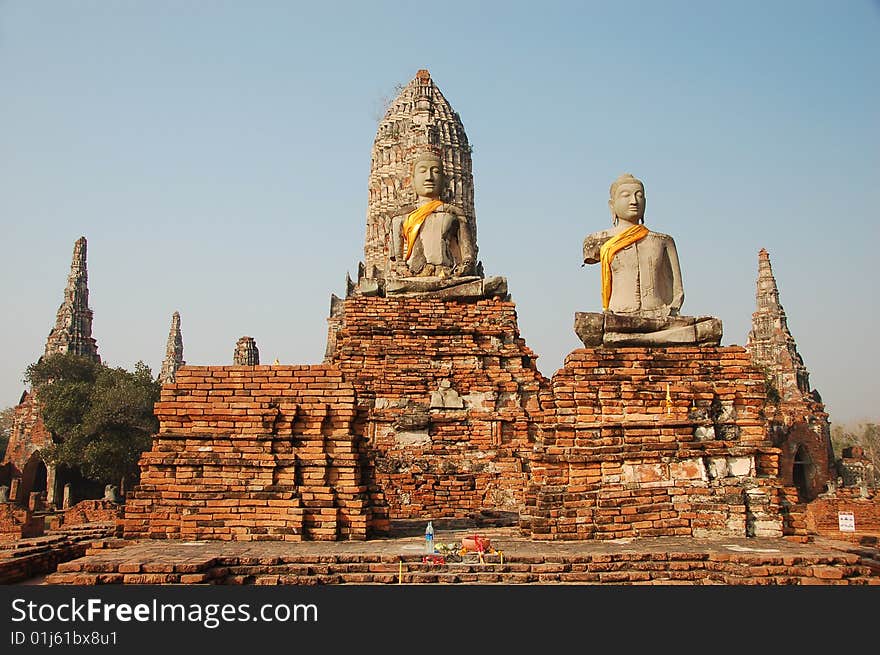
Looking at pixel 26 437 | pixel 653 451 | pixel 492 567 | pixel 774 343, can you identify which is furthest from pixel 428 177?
pixel 774 343

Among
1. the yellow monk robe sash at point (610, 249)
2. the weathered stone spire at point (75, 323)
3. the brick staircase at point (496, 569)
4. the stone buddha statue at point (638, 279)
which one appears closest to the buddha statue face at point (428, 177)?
the stone buddha statue at point (638, 279)

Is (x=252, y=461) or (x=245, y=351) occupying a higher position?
(x=245, y=351)

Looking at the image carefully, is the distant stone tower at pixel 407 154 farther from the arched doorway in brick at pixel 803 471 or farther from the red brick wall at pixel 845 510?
the red brick wall at pixel 845 510

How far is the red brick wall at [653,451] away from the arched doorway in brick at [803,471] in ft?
116

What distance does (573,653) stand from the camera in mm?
5020

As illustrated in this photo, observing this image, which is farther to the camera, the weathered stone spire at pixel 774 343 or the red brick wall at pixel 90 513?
the weathered stone spire at pixel 774 343

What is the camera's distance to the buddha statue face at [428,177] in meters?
13.1

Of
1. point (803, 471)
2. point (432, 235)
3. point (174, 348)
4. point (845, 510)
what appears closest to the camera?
point (432, 235)

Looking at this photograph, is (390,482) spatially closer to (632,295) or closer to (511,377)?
(511,377)

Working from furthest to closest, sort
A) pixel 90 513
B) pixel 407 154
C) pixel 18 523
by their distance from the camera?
pixel 407 154
pixel 90 513
pixel 18 523

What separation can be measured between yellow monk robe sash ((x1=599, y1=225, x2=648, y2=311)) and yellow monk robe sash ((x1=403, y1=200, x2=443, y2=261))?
13.3ft

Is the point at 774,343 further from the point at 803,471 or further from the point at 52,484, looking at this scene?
the point at 52,484

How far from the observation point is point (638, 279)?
960 centimetres

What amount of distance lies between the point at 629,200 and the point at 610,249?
1.94 feet
